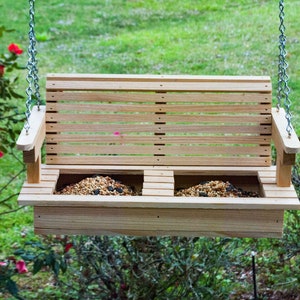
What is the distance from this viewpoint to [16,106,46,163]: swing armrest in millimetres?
2820

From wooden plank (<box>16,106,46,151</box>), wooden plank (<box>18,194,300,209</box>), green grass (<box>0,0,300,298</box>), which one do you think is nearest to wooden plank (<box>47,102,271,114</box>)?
wooden plank (<box>16,106,46,151</box>)

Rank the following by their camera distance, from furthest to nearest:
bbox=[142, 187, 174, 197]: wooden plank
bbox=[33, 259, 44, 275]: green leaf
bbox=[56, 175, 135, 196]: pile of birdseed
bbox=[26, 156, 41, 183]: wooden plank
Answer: bbox=[33, 259, 44, 275]: green leaf, bbox=[56, 175, 135, 196]: pile of birdseed, bbox=[26, 156, 41, 183]: wooden plank, bbox=[142, 187, 174, 197]: wooden plank

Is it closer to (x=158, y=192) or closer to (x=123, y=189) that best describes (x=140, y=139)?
(x=123, y=189)

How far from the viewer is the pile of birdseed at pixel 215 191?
3081mm

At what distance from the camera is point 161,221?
9.16 ft

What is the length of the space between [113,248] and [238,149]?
1055mm

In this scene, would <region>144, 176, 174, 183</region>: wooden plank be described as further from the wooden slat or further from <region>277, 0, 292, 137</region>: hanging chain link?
<region>277, 0, 292, 137</region>: hanging chain link

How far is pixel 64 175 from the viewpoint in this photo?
326cm

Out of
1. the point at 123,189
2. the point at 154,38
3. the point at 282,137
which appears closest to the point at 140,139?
the point at 123,189

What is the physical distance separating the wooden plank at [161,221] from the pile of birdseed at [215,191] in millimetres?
277

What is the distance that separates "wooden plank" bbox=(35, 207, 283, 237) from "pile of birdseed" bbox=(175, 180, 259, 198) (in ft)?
0.91

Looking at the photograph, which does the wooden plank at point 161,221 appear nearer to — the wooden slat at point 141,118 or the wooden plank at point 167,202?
the wooden plank at point 167,202

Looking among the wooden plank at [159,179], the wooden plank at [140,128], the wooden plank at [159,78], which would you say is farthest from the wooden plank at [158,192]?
the wooden plank at [159,78]

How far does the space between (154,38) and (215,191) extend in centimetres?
631
